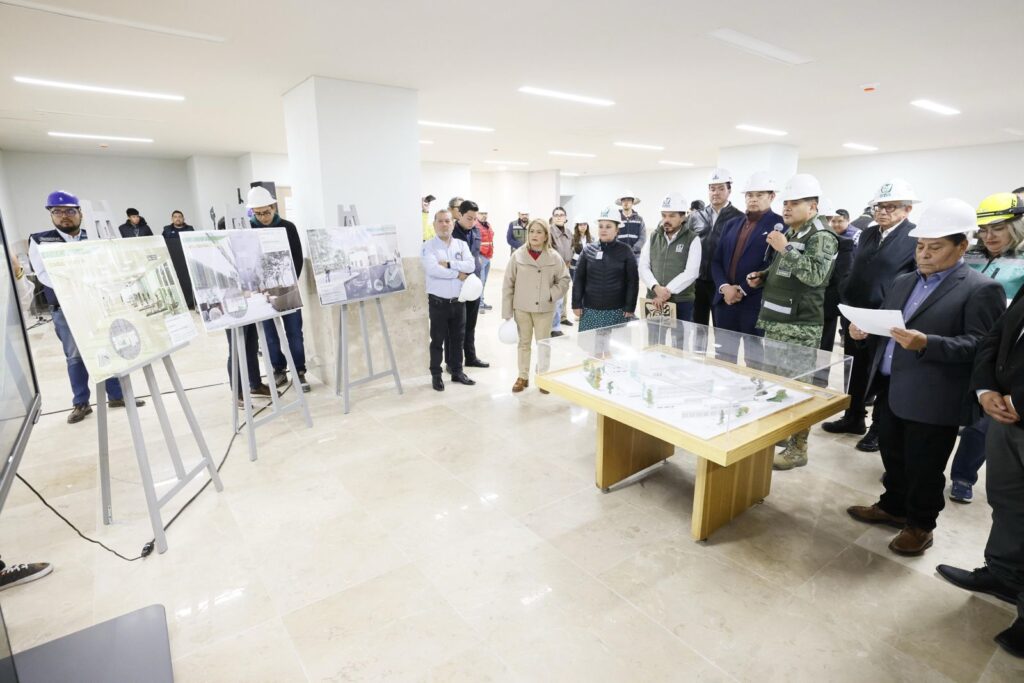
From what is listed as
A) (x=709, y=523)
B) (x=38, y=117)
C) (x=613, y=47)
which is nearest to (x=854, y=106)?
(x=613, y=47)

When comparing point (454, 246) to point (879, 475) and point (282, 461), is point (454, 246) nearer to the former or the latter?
point (282, 461)

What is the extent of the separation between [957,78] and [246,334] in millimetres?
6809

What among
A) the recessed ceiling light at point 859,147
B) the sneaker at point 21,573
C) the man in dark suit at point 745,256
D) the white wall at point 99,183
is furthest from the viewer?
the white wall at point 99,183

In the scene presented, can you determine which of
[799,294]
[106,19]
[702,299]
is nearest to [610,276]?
[702,299]

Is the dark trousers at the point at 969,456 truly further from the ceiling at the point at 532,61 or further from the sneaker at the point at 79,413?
the sneaker at the point at 79,413

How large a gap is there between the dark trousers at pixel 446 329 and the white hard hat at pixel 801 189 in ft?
9.30

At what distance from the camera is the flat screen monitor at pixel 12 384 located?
5.11 feet

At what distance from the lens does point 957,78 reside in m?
4.72

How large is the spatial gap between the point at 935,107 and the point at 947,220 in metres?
5.45

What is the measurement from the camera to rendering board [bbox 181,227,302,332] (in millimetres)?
3268

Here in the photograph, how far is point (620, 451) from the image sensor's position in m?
3.09

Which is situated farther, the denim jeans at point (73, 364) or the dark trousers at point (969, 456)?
the denim jeans at point (73, 364)

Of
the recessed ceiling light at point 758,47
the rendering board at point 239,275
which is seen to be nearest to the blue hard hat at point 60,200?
the rendering board at point 239,275

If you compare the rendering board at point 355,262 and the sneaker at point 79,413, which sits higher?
the rendering board at point 355,262
